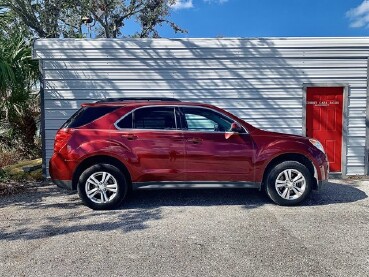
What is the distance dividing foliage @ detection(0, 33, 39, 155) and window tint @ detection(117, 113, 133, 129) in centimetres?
308

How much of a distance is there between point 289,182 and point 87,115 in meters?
3.63

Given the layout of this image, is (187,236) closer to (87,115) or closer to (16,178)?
(87,115)

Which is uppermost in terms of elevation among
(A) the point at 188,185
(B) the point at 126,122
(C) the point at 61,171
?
(B) the point at 126,122

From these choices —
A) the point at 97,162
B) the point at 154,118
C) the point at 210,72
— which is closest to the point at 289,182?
the point at 154,118

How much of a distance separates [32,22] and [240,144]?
12.5 m

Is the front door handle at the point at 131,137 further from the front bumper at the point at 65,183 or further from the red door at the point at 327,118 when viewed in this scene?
the red door at the point at 327,118

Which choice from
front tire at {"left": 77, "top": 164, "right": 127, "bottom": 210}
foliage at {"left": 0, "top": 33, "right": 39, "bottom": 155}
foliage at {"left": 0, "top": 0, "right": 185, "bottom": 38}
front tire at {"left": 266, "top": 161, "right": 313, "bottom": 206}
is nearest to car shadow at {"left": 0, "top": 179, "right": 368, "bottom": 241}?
front tire at {"left": 77, "top": 164, "right": 127, "bottom": 210}

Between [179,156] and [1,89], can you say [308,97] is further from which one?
[1,89]

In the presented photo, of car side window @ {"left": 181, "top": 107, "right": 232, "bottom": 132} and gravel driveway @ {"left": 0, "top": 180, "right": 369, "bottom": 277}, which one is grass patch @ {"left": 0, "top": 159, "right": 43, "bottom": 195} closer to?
gravel driveway @ {"left": 0, "top": 180, "right": 369, "bottom": 277}

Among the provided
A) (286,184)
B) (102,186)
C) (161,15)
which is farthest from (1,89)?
(161,15)

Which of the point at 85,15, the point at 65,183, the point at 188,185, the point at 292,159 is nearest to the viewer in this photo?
the point at 65,183

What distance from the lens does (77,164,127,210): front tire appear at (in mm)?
Answer: 5426

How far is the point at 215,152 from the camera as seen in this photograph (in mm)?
5504

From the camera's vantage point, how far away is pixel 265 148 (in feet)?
18.2
